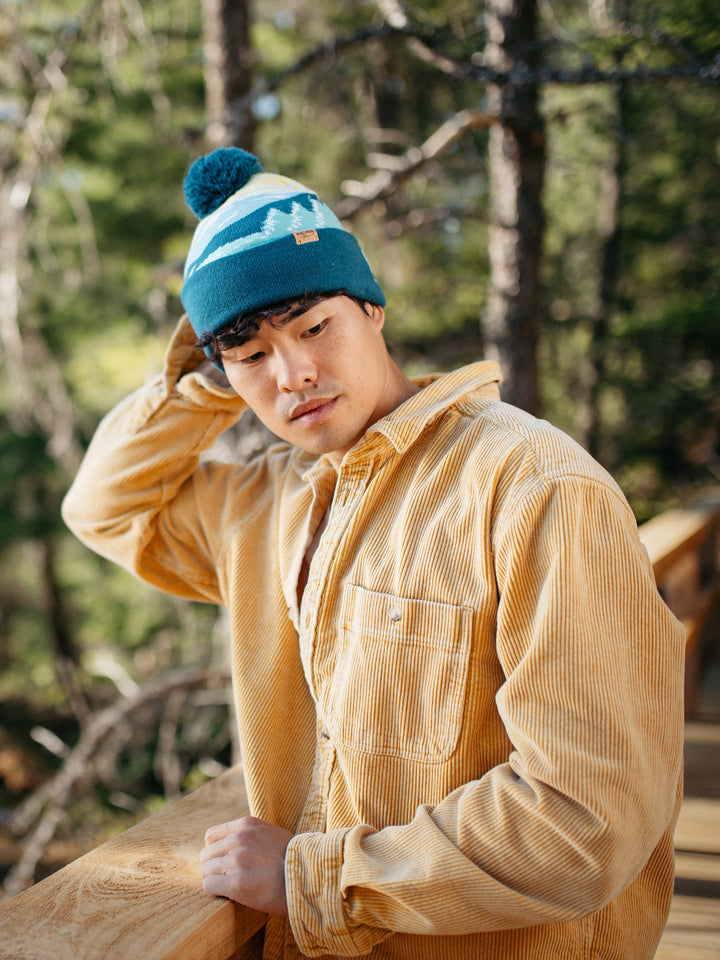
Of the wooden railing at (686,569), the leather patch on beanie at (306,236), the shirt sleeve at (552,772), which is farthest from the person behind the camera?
the wooden railing at (686,569)

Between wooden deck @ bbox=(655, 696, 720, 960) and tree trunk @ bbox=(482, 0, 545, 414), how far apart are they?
5.73ft

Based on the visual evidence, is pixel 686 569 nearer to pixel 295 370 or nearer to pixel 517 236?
pixel 517 236

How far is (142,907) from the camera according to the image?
43.8 inches

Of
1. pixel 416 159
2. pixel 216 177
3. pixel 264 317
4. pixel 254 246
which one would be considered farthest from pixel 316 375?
pixel 416 159

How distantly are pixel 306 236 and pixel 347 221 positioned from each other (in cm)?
205

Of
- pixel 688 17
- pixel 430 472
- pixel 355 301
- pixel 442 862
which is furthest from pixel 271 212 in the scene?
pixel 688 17

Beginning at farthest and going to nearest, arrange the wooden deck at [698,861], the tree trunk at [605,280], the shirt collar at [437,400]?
the tree trunk at [605,280] → the wooden deck at [698,861] → the shirt collar at [437,400]

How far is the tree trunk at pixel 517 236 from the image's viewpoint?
3.33 meters

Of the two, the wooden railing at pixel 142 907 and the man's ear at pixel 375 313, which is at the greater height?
the man's ear at pixel 375 313

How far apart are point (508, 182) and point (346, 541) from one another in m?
2.72

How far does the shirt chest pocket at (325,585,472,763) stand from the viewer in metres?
1.15

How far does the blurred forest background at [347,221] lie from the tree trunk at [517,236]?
0.05ft

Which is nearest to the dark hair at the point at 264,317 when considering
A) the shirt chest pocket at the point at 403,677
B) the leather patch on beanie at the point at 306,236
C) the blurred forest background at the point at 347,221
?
the leather patch on beanie at the point at 306,236

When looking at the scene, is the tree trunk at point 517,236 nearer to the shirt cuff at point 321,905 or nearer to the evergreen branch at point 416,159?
the evergreen branch at point 416,159
